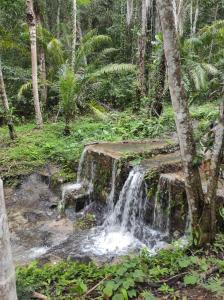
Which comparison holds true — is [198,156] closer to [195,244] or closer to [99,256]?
[195,244]

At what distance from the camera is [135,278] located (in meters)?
3.25

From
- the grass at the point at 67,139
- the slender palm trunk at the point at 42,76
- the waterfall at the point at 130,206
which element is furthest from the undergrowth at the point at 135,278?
the slender palm trunk at the point at 42,76

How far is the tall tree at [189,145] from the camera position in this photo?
3.27 metres

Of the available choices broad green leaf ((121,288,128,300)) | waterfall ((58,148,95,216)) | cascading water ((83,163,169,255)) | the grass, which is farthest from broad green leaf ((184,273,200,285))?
the grass

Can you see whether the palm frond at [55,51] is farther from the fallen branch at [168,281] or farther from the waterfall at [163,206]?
the fallen branch at [168,281]

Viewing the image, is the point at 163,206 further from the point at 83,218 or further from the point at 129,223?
the point at 83,218

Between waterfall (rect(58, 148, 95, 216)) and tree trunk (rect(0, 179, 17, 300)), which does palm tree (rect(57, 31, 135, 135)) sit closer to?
waterfall (rect(58, 148, 95, 216))

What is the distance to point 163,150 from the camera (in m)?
7.29

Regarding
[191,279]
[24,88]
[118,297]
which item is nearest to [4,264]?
[118,297]

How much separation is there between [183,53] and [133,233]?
5.13m

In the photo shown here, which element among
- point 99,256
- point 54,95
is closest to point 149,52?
point 54,95

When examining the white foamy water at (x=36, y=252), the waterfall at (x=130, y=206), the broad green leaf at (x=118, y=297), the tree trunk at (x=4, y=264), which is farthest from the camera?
the waterfall at (x=130, y=206)

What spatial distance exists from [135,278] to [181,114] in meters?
1.63

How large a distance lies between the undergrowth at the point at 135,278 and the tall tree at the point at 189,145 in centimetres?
31
